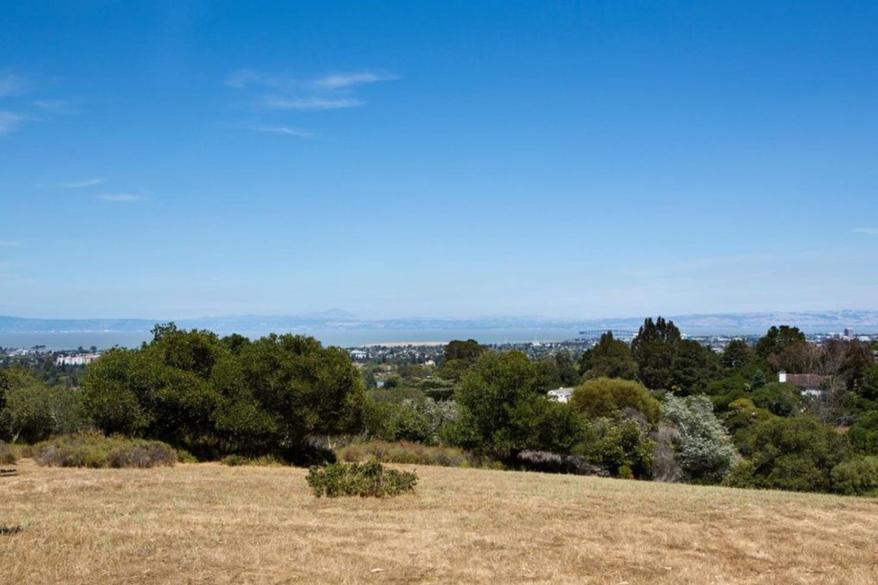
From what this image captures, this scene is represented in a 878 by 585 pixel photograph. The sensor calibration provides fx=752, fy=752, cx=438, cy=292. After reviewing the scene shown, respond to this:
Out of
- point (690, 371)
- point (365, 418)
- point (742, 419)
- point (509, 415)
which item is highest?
point (365, 418)

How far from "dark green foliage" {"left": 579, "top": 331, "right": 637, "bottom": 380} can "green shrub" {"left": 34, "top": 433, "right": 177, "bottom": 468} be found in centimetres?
8012

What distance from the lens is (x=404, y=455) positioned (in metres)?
34.1

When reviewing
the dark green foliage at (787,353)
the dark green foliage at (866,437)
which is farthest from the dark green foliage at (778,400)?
the dark green foliage at (787,353)

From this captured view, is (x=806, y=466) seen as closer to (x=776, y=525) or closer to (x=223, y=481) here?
(x=776, y=525)

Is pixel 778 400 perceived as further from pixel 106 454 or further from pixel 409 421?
pixel 106 454

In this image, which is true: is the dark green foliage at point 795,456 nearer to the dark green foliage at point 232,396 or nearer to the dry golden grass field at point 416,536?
the dry golden grass field at point 416,536

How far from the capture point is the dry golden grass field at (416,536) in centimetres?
1118

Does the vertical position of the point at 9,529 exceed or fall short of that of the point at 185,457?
it exceeds it

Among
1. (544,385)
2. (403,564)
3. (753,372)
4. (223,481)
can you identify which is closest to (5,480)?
(223,481)

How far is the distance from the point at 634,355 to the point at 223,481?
100643 millimetres

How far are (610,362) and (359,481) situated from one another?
9119cm

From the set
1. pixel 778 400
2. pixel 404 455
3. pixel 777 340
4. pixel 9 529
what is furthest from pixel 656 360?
pixel 9 529

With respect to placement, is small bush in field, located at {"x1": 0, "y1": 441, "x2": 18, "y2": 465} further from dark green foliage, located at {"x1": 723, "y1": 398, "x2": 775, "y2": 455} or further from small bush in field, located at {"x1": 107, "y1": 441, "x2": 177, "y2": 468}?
dark green foliage, located at {"x1": 723, "y1": 398, "x2": 775, "y2": 455}

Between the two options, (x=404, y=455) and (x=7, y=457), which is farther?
(x=404, y=455)
